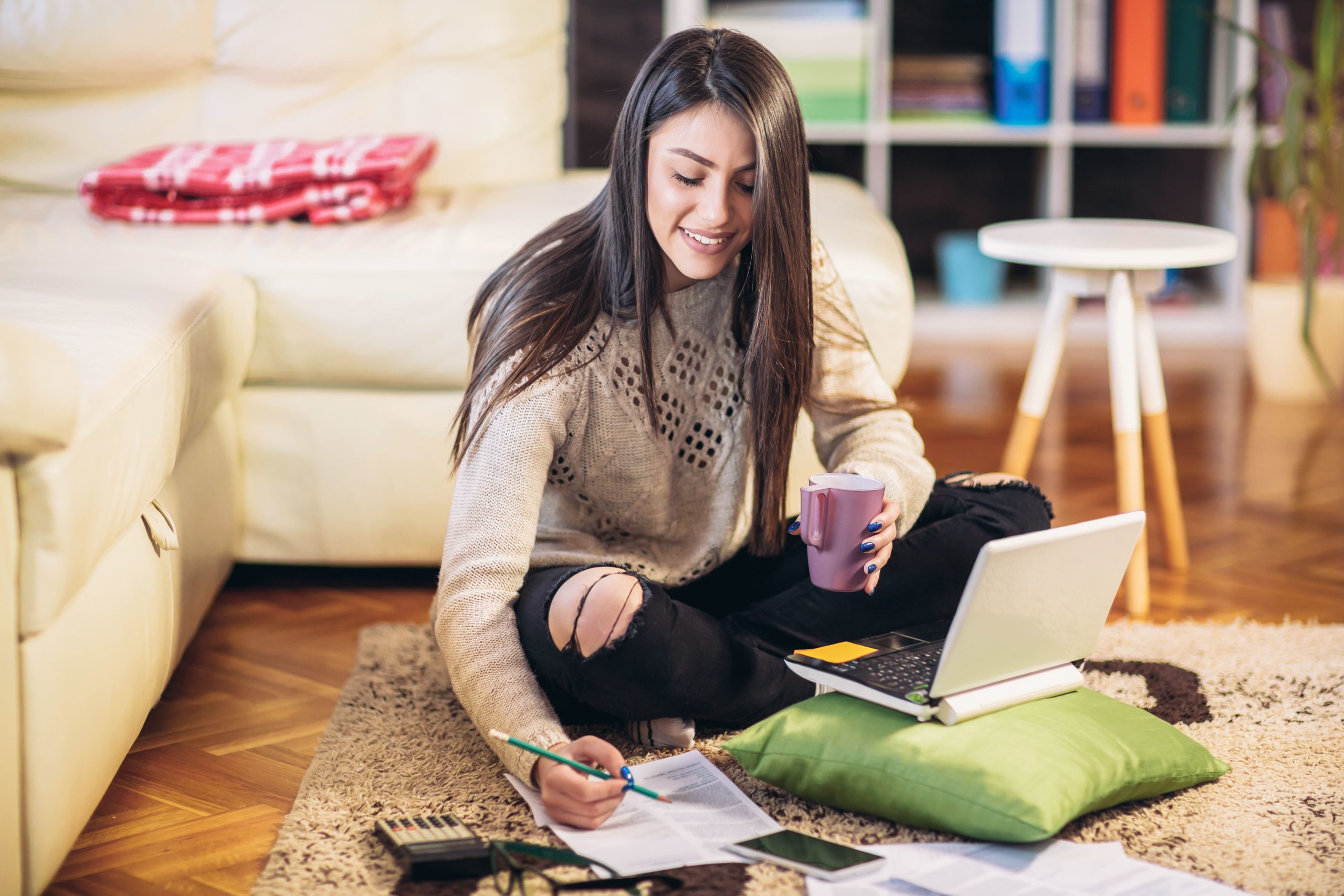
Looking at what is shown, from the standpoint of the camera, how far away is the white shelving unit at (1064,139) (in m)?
3.32

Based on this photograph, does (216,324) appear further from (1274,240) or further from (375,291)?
(1274,240)

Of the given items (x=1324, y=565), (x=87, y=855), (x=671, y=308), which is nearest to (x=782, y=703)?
(x=671, y=308)

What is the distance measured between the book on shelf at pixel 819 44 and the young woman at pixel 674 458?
6.51 feet

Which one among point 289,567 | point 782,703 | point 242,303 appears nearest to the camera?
point 782,703

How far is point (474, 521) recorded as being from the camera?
1.20 metres

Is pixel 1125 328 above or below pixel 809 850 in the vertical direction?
above

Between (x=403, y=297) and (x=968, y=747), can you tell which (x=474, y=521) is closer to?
(x=968, y=747)

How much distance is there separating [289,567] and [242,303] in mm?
437

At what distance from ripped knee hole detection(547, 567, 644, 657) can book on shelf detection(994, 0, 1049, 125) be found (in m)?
2.49

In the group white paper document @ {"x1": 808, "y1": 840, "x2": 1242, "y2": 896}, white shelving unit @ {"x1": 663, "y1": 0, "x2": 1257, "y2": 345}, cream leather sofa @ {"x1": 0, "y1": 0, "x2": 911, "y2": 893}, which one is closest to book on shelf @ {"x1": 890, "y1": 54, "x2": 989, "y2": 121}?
white shelving unit @ {"x1": 663, "y1": 0, "x2": 1257, "y2": 345}

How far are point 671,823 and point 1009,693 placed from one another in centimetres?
31

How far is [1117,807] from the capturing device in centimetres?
120

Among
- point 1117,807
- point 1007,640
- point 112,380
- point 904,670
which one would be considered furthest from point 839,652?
point 112,380

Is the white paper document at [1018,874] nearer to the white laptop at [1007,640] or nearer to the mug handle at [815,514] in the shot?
the white laptop at [1007,640]
